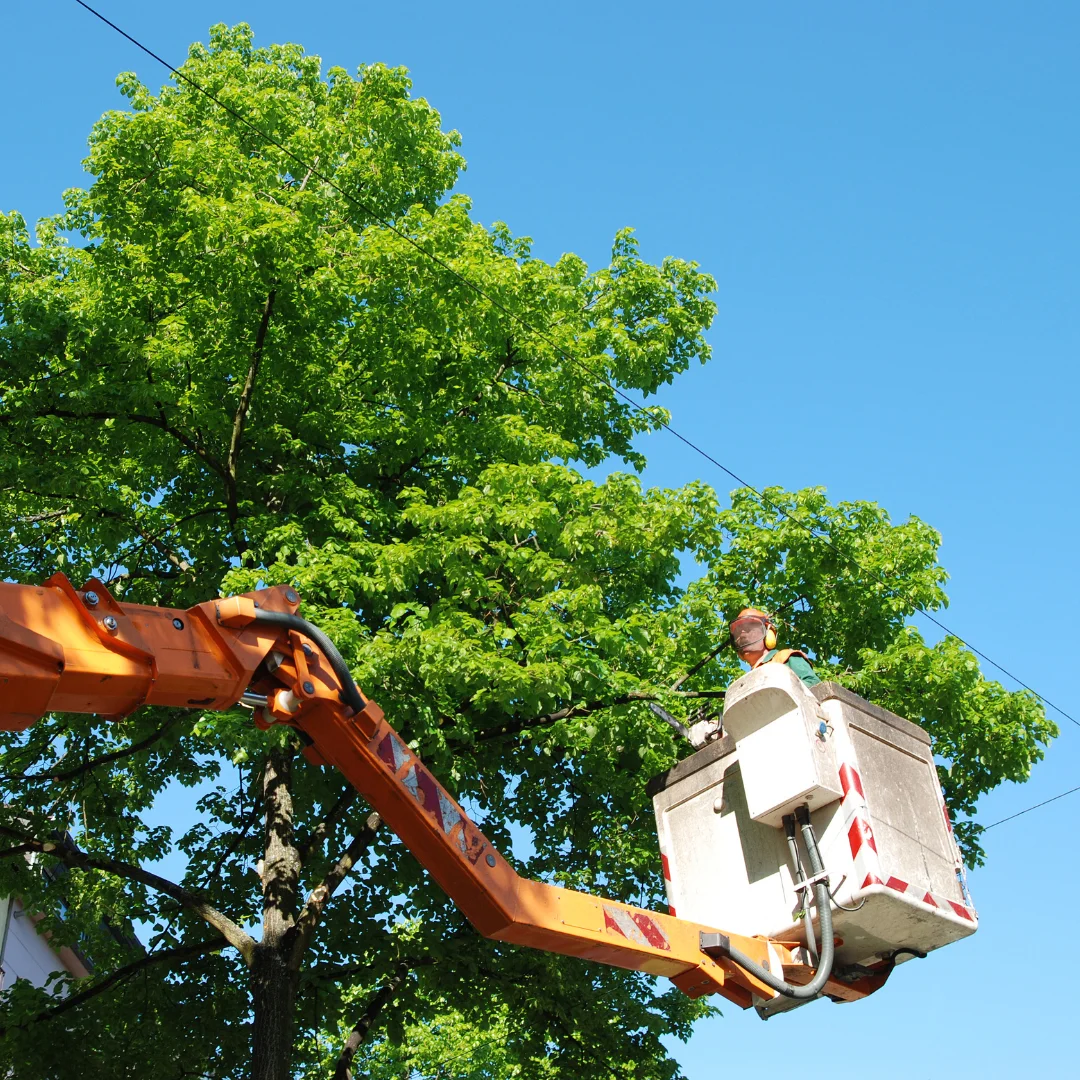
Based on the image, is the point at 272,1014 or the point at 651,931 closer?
the point at 651,931

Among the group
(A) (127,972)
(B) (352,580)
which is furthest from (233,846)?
(B) (352,580)

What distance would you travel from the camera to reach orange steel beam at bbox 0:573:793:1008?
4.87 metres

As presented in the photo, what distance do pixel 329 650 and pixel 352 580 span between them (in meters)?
4.35

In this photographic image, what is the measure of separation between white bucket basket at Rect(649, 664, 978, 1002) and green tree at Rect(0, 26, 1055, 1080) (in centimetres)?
222

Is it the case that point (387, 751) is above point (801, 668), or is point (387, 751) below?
below

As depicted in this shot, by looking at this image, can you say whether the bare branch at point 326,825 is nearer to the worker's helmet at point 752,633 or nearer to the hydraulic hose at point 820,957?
the worker's helmet at point 752,633

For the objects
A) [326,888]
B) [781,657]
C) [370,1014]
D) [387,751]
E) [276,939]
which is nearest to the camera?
[387,751]

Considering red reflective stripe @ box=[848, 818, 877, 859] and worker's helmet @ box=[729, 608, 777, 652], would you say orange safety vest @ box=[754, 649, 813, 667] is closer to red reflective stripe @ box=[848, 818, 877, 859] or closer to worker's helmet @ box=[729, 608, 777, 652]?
worker's helmet @ box=[729, 608, 777, 652]

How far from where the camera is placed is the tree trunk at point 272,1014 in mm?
9453

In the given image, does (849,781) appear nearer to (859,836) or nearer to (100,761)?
(859,836)

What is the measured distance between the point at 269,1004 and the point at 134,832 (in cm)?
335

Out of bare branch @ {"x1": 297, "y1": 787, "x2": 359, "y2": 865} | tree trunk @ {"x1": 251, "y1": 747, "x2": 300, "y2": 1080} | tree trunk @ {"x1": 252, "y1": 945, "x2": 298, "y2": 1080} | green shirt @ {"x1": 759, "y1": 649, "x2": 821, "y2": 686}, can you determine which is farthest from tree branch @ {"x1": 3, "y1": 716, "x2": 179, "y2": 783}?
green shirt @ {"x1": 759, "y1": 649, "x2": 821, "y2": 686}

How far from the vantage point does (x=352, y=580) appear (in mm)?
9969

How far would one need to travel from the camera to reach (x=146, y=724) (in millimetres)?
11812
